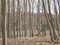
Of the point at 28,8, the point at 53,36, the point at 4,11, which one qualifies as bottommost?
the point at 53,36

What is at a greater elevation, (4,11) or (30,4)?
(30,4)

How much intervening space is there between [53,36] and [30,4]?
6391mm

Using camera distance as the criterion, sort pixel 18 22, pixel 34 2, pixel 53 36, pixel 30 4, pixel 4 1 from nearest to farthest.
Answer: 1. pixel 4 1
2. pixel 53 36
3. pixel 18 22
4. pixel 30 4
5. pixel 34 2

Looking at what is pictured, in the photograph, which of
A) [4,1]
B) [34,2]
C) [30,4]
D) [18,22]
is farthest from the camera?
[34,2]

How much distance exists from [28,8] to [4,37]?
10.2 meters

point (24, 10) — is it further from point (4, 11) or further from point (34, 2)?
point (4, 11)

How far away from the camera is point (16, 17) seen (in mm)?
14844

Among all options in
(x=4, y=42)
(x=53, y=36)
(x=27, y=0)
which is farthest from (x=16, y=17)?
(x=4, y=42)

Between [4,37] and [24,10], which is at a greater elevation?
[24,10]

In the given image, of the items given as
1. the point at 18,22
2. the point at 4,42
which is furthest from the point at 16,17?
the point at 4,42

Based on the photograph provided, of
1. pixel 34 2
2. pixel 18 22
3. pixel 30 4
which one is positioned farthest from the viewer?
pixel 34 2

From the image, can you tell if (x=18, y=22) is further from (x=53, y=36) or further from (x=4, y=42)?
(x=4, y=42)

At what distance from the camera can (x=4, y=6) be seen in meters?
5.54

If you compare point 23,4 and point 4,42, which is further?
point 23,4
